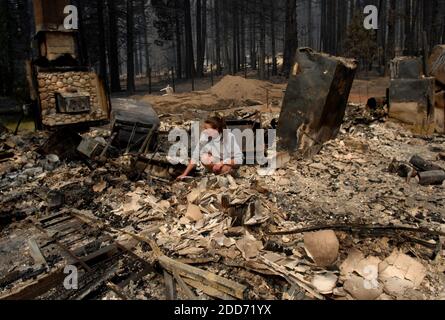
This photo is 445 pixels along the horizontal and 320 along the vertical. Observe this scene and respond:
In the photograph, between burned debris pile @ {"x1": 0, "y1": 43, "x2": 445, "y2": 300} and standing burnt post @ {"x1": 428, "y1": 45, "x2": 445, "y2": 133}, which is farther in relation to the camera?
standing burnt post @ {"x1": 428, "y1": 45, "x2": 445, "y2": 133}

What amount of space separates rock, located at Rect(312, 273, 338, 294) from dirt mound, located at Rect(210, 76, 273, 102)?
11577 mm

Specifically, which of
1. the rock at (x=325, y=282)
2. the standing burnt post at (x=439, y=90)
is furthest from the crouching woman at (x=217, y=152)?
the standing burnt post at (x=439, y=90)

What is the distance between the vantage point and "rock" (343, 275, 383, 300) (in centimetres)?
338

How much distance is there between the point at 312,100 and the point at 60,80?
25.4 feet

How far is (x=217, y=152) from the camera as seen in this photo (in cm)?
671

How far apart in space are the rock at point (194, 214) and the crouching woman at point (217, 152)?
1.35 meters

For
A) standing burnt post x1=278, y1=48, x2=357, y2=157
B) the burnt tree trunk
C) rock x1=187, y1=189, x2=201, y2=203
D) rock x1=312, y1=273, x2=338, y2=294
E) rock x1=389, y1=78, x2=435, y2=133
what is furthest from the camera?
the burnt tree trunk

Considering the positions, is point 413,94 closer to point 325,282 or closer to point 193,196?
point 193,196

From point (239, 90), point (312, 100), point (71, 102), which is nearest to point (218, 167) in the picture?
point (312, 100)

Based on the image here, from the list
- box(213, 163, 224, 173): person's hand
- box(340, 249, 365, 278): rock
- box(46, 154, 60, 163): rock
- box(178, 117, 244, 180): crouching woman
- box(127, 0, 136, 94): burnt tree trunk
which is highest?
box(127, 0, 136, 94): burnt tree trunk

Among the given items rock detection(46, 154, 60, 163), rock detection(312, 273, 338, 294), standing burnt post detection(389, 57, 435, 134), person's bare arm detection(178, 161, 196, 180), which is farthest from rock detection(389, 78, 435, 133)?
rock detection(46, 154, 60, 163)

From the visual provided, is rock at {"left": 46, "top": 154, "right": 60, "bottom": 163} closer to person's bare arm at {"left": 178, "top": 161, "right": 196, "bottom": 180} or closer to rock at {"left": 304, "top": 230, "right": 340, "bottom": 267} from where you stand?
person's bare arm at {"left": 178, "top": 161, "right": 196, "bottom": 180}

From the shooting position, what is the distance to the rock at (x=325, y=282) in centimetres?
349

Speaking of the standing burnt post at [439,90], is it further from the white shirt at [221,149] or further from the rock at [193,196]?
the rock at [193,196]
